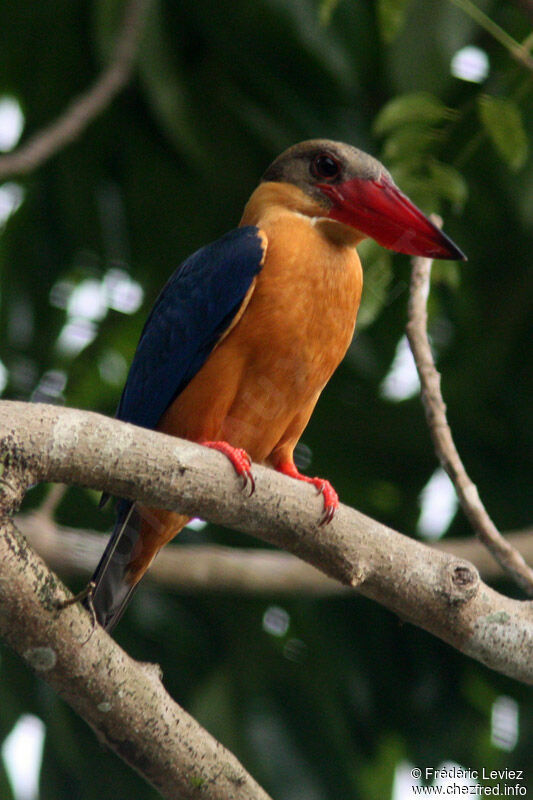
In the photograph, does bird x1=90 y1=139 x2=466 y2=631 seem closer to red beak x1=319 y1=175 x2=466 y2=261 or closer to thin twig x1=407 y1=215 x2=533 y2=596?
red beak x1=319 y1=175 x2=466 y2=261

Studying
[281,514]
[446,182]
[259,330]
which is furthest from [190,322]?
[281,514]

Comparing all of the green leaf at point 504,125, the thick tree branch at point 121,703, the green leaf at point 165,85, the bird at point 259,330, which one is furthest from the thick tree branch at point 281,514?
the green leaf at point 165,85

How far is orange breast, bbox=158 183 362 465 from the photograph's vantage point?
315 cm

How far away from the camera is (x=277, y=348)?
10.3 ft

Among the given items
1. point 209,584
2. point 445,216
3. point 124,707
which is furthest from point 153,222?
point 124,707

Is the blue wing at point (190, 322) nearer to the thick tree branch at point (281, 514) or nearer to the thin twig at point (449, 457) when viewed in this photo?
the thin twig at point (449, 457)

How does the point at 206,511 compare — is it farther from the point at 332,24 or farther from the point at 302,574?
the point at 332,24

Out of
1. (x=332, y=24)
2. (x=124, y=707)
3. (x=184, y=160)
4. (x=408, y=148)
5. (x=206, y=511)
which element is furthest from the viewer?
(x=184, y=160)

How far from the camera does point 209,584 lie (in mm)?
4547

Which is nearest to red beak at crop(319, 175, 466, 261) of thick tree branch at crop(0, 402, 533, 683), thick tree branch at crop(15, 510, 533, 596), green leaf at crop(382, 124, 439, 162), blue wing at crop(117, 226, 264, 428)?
green leaf at crop(382, 124, 439, 162)

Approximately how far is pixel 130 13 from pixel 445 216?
1673mm

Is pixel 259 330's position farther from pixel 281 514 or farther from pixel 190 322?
pixel 281 514

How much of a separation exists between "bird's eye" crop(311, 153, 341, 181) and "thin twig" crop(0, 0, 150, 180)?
1311 millimetres

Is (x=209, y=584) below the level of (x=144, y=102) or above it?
below
